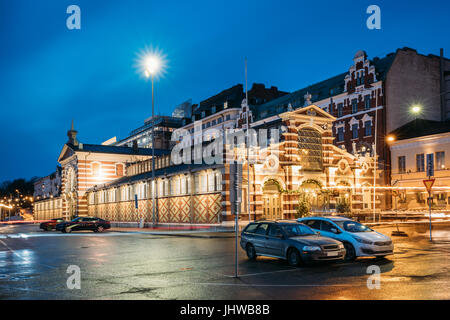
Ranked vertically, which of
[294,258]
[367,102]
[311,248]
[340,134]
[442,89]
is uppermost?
[442,89]

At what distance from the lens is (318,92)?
58750 mm

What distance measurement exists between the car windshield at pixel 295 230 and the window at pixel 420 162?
34.4 m

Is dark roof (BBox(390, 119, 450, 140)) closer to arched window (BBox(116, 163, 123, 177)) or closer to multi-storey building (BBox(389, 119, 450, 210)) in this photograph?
multi-storey building (BBox(389, 119, 450, 210))

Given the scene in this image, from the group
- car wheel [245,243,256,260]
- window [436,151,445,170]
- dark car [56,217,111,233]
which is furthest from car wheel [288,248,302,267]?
window [436,151,445,170]

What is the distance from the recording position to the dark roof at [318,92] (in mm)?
50041

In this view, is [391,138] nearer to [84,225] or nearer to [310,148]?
[310,148]

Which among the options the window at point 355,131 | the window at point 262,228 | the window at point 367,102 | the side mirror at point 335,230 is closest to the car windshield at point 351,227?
the side mirror at point 335,230

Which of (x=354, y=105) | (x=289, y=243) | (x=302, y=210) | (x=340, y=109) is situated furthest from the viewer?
(x=340, y=109)

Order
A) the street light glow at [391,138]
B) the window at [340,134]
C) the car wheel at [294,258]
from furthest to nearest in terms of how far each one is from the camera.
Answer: the window at [340,134] → the street light glow at [391,138] → the car wheel at [294,258]

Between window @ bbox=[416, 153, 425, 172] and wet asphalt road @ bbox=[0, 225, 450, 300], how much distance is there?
29207 millimetres

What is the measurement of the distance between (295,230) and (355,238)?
2199mm

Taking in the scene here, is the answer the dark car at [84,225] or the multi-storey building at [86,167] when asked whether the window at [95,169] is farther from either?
the dark car at [84,225]

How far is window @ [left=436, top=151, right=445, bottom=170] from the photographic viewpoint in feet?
143

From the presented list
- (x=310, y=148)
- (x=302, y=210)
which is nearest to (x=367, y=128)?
(x=310, y=148)
